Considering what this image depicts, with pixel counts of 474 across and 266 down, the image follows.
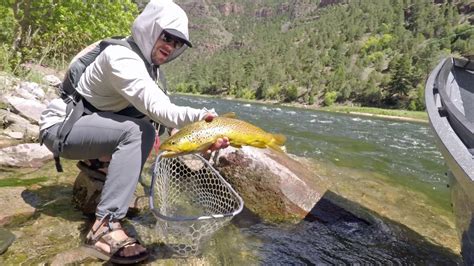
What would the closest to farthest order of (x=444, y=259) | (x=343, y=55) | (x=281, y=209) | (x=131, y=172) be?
(x=131, y=172) → (x=444, y=259) → (x=281, y=209) → (x=343, y=55)

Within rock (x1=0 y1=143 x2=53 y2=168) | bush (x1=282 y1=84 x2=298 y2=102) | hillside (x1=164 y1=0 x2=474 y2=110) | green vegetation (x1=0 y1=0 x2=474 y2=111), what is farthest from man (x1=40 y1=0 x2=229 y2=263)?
bush (x1=282 y1=84 x2=298 y2=102)

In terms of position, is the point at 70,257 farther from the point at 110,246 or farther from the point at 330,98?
the point at 330,98

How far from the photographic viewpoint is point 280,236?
4.49 m

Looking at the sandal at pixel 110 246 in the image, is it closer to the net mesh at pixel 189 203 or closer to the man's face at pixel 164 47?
the net mesh at pixel 189 203

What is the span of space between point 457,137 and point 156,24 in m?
2.62

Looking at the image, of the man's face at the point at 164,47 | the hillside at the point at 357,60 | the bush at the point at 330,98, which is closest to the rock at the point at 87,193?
the man's face at the point at 164,47

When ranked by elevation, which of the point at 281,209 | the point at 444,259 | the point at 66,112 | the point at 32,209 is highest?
the point at 66,112

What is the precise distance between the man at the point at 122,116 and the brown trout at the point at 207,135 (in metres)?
0.07

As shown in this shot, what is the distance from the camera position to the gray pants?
9.75 ft

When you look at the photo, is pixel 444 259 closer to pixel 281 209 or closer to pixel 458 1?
pixel 281 209

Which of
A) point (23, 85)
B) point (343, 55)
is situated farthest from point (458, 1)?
point (23, 85)

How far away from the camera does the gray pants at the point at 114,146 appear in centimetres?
297

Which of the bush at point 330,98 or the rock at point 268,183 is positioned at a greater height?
the rock at point 268,183

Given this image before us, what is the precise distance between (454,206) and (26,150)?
541 centimetres
